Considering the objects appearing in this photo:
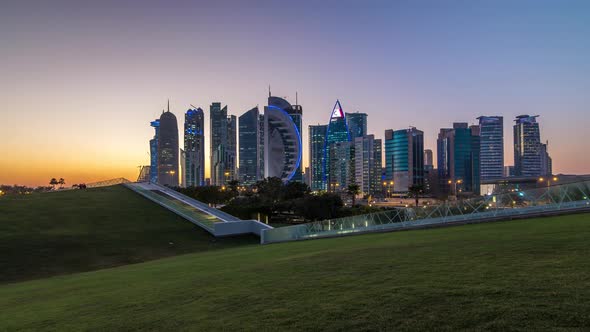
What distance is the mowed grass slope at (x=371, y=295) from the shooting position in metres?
5.68

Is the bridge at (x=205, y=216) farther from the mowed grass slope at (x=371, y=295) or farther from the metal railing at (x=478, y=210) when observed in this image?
the mowed grass slope at (x=371, y=295)

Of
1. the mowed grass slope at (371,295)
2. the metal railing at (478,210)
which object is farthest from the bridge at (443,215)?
the mowed grass slope at (371,295)

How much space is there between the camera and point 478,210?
21656mm

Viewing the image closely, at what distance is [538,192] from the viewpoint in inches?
797

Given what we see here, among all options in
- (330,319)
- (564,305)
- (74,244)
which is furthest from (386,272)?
(74,244)

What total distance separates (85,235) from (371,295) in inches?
1080

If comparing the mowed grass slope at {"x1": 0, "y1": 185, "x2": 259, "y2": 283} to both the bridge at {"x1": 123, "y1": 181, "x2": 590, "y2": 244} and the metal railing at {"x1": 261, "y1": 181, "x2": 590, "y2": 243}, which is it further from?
the metal railing at {"x1": 261, "y1": 181, "x2": 590, "y2": 243}

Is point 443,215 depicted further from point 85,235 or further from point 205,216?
point 85,235

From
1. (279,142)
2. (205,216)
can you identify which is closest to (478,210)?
(205,216)

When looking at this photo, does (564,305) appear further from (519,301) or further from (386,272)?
(386,272)

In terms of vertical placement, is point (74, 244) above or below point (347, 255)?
below

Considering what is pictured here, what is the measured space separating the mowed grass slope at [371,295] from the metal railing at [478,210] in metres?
7.89

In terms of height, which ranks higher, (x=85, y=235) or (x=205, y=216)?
(x=205, y=216)

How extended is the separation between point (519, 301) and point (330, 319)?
2815 mm
